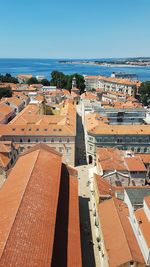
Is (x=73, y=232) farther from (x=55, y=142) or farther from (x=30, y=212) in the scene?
(x=55, y=142)

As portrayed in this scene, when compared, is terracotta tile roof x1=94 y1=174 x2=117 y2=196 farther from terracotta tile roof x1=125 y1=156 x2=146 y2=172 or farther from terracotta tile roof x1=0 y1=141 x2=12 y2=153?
terracotta tile roof x1=0 y1=141 x2=12 y2=153

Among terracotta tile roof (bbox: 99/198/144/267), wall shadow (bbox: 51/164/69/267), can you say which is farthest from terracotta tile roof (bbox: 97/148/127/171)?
wall shadow (bbox: 51/164/69/267)

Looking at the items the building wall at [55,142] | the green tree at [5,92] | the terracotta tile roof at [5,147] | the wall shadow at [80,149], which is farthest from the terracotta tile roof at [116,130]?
the green tree at [5,92]

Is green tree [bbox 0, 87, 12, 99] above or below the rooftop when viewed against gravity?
above

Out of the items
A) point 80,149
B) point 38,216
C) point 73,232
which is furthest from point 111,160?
point 38,216

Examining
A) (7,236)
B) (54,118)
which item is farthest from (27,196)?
(54,118)

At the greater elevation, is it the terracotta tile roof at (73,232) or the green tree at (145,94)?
the green tree at (145,94)

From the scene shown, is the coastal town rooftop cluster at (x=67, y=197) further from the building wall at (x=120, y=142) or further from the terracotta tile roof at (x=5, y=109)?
the terracotta tile roof at (x=5, y=109)
